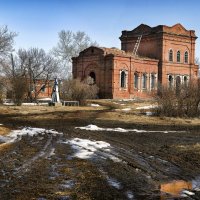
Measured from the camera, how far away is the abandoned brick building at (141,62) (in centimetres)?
4344

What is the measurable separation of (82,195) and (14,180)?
1621mm

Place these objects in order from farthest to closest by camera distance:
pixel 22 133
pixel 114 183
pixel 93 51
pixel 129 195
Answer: pixel 93 51 → pixel 22 133 → pixel 114 183 → pixel 129 195

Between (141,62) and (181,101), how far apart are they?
78.3 ft

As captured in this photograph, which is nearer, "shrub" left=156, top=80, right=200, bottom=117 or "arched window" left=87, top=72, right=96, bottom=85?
"shrub" left=156, top=80, right=200, bottom=117

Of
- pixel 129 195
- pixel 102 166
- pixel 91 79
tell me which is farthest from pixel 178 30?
pixel 129 195

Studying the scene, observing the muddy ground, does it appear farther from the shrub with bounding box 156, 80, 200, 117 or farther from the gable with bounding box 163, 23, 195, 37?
the gable with bounding box 163, 23, 195, 37

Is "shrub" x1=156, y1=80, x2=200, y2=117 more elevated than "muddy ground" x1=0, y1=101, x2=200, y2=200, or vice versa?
"shrub" x1=156, y1=80, x2=200, y2=117

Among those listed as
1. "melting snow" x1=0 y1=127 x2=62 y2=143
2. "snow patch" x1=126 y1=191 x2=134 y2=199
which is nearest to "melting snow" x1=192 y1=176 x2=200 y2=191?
"snow patch" x1=126 y1=191 x2=134 y2=199

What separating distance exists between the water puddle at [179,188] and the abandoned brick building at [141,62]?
→ 32.8 meters

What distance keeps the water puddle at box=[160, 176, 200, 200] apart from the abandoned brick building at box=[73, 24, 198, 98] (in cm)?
3279

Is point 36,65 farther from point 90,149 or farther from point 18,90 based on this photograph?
point 90,149

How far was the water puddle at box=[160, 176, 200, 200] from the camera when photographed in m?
6.79

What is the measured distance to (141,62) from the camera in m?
46.3

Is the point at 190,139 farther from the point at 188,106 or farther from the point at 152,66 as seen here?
the point at 152,66
